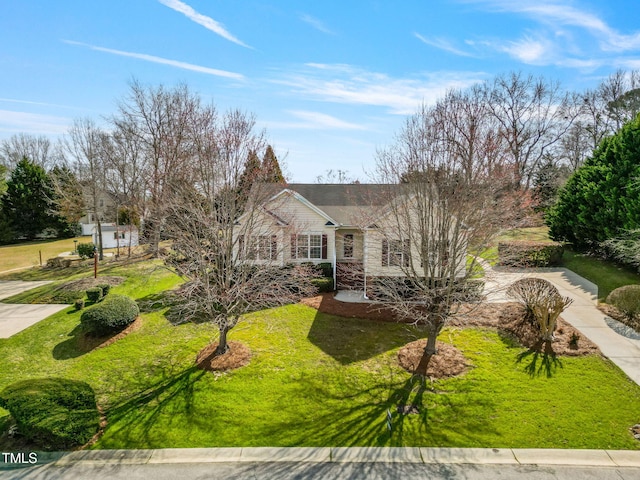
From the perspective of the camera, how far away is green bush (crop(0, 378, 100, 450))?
28.5 ft

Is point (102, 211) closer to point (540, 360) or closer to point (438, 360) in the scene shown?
point (438, 360)

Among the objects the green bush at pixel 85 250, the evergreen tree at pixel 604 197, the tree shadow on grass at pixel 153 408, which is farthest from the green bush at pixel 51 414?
the green bush at pixel 85 250

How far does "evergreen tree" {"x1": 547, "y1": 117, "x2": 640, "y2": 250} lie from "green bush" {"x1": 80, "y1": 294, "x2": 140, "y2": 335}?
81.1ft

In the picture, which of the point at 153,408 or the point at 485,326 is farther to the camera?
the point at 485,326

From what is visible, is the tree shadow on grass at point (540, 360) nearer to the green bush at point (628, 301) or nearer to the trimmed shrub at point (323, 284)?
the green bush at point (628, 301)

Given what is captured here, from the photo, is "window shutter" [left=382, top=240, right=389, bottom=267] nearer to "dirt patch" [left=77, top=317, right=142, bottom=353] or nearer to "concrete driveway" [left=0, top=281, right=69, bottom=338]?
"dirt patch" [left=77, top=317, right=142, bottom=353]

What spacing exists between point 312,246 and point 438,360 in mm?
11131

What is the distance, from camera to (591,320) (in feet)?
50.2

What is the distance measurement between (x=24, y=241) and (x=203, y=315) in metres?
41.7

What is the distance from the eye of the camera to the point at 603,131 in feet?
134

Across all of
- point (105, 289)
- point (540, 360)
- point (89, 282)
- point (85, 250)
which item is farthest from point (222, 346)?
point (85, 250)

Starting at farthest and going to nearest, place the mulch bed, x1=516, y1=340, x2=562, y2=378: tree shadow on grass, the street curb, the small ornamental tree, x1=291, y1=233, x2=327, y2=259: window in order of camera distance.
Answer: x1=291, y1=233, x2=327, y2=259: window, the small ornamental tree, the mulch bed, x1=516, y1=340, x2=562, y2=378: tree shadow on grass, the street curb

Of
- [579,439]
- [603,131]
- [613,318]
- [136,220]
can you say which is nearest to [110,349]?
[579,439]

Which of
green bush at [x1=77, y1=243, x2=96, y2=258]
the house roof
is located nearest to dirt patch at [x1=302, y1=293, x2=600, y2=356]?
the house roof
